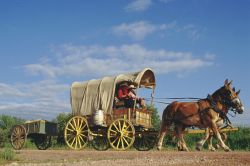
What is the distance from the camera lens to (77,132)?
61.7 feet

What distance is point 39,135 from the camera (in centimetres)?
2147

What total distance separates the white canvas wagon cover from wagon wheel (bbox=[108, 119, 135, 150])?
0.91 m

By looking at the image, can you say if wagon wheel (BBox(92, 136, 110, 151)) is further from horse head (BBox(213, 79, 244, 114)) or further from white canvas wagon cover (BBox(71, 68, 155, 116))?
horse head (BBox(213, 79, 244, 114))

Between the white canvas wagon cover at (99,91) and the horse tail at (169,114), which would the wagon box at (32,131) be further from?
the horse tail at (169,114)

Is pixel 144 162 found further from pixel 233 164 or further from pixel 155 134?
pixel 155 134

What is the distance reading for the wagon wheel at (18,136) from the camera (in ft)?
67.8

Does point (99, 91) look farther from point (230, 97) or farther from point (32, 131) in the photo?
point (230, 97)

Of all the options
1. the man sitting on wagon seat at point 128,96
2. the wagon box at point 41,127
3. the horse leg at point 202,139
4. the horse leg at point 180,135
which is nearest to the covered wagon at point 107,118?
the man sitting on wagon seat at point 128,96

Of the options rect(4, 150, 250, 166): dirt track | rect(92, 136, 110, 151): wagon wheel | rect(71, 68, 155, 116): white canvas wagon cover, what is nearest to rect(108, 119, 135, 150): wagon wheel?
rect(71, 68, 155, 116): white canvas wagon cover

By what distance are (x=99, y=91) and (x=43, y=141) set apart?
178 inches

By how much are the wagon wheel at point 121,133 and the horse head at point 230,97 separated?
143 inches

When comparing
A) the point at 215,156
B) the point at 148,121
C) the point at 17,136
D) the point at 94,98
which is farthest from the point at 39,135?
the point at 215,156

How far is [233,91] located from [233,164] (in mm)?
6109

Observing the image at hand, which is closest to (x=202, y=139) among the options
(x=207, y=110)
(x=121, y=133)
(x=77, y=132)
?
(x=207, y=110)
